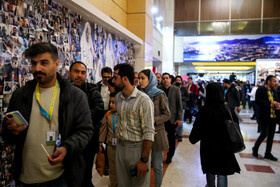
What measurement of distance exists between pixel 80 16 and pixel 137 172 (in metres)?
3.10

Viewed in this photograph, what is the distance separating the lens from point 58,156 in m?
1.41

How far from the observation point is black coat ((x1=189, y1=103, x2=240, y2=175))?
2.57 metres

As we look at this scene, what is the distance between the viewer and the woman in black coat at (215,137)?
2568mm

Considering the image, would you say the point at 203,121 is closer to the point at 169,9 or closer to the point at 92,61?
the point at 92,61

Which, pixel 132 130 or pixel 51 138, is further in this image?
pixel 132 130

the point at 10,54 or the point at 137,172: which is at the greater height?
the point at 10,54

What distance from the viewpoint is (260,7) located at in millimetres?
15703

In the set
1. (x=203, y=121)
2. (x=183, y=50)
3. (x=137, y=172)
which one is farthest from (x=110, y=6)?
(x=183, y=50)

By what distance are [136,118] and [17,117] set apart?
1001 millimetres

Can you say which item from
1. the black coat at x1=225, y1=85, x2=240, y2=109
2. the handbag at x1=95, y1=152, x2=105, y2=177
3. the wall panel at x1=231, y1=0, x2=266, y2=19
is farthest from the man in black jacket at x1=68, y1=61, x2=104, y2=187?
the wall panel at x1=231, y1=0, x2=266, y2=19

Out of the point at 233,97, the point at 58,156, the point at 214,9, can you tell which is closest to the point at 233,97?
the point at 233,97

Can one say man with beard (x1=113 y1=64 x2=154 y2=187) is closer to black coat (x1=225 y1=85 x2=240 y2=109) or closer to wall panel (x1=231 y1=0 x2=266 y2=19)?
black coat (x1=225 y1=85 x2=240 y2=109)

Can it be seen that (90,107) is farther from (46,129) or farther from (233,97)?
(233,97)

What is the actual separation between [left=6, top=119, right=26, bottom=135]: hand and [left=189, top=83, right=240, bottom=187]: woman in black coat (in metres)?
1.88
